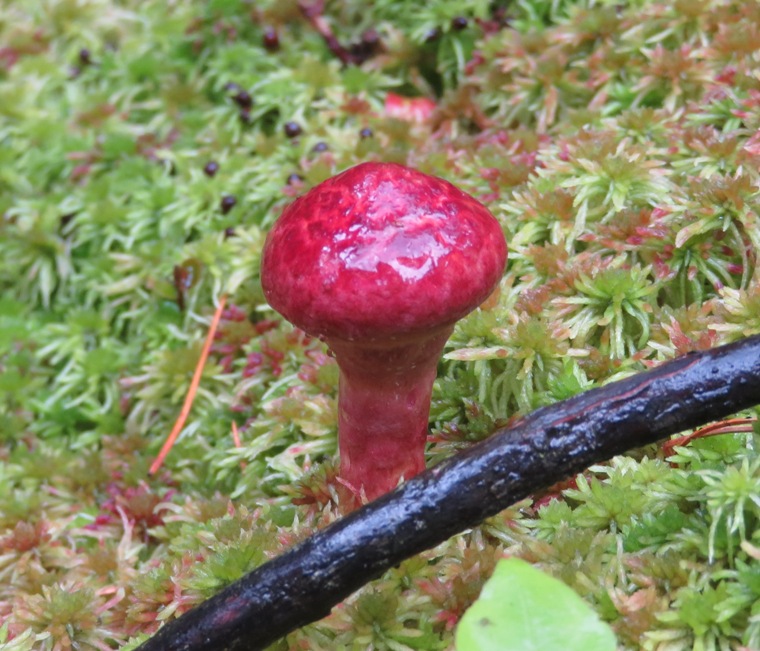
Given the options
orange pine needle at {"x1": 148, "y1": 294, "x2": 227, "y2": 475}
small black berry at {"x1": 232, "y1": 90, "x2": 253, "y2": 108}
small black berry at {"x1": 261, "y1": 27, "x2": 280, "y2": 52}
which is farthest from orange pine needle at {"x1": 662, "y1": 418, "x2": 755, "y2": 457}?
small black berry at {"x1": 261, "y1": 27, "x2": 280, "y2": 52}

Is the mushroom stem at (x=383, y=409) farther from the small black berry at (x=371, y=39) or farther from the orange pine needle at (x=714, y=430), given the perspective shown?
the small black berry at (x=371, y=39)

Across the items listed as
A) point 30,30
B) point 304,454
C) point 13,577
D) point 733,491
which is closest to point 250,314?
point 304,454

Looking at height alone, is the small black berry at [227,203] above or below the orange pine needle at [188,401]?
above

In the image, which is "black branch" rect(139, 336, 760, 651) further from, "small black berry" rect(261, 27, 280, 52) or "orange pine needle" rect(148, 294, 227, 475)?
"small black berry" rect(261, 27, 280, 52)

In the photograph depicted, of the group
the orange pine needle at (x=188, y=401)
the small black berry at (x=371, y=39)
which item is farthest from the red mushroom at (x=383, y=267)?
the small black berry at (x=371, y=39)

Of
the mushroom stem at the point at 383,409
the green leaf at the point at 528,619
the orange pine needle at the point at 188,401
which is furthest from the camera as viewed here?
the orange pine needle at the point at 188,401

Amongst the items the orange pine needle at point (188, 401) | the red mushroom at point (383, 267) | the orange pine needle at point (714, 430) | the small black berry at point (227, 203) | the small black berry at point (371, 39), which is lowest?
the orange pine needle at point (188, 401)

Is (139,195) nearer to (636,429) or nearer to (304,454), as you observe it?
(304,454)
